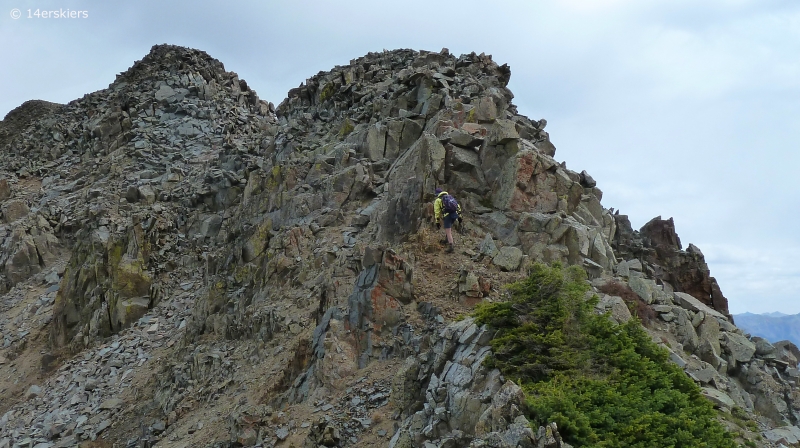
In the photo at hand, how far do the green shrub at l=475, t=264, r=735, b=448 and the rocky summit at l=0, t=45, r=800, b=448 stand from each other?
1.53 feet

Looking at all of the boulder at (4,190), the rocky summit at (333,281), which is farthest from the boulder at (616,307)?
the boulder at (4,190)

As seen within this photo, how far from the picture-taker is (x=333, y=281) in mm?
18469

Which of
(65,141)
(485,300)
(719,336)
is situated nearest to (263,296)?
(485,300)

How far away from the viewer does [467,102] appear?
26.0m

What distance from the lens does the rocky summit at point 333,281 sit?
1417cm

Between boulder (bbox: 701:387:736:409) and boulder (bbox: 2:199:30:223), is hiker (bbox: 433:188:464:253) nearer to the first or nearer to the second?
boulder (bbox: 701:387:736:409)

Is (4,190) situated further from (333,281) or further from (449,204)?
(449,204)

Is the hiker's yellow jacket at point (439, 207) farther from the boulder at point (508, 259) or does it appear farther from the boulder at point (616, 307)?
the boulder at point (616, 307)

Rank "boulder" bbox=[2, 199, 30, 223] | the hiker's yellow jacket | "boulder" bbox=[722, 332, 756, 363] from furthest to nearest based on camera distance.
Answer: "boulder" bbox=[2, 199, 30, 223]
the hiker's yellow jacket
"boulder" bbox=[722, 332, 756, 363]

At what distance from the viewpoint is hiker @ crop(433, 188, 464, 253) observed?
1811 cm

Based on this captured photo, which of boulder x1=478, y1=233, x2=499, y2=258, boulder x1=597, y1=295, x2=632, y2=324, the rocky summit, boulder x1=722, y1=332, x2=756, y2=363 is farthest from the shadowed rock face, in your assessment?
boulder x1=597, y1=295, x2=632, y2=324

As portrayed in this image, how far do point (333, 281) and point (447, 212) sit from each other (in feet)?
12.9

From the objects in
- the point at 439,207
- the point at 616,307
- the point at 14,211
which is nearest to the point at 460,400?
the point at 616,307

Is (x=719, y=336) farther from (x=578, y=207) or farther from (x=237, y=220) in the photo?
(x=237, y=220)
